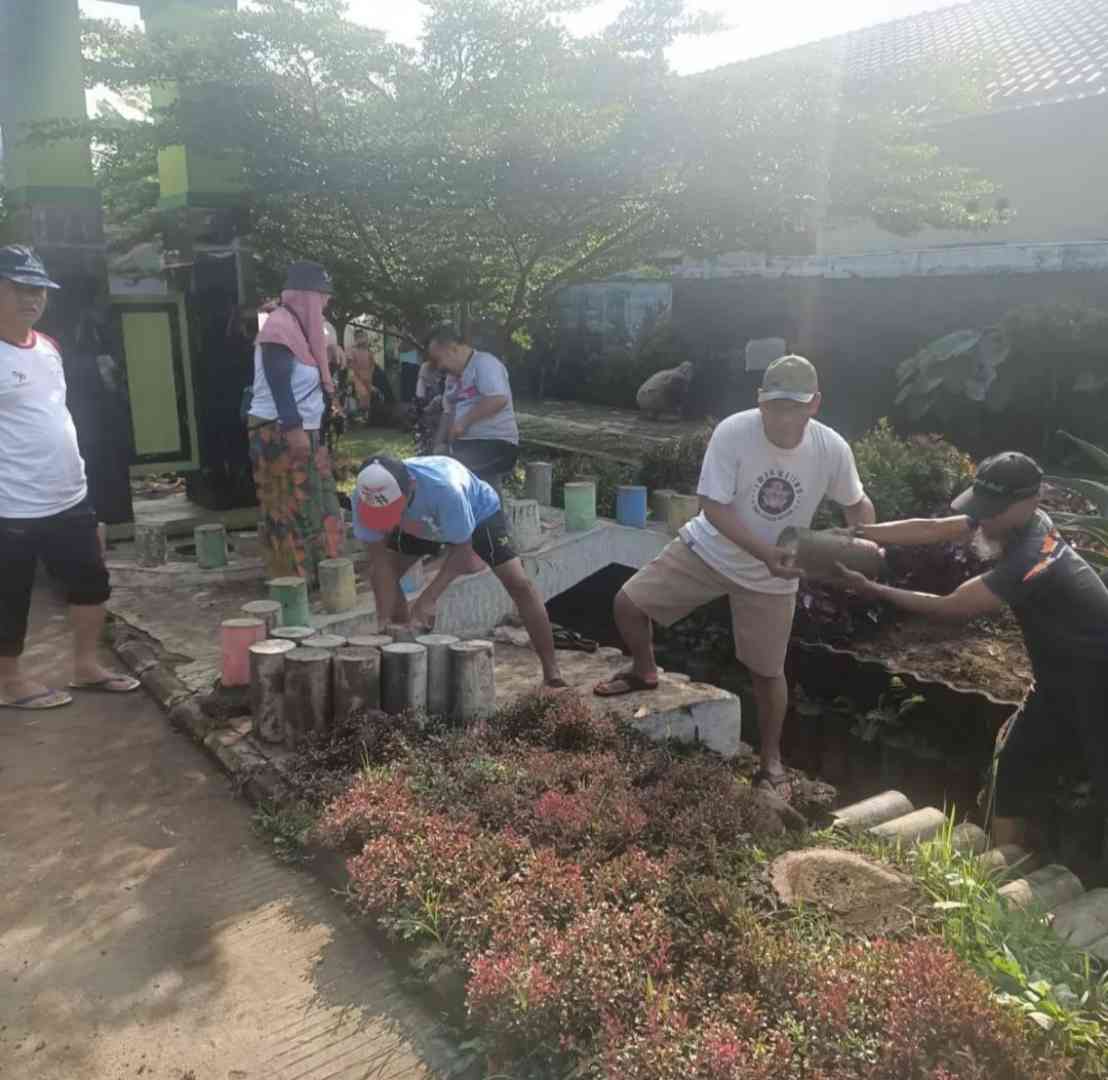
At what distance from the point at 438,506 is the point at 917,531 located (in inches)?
74.9

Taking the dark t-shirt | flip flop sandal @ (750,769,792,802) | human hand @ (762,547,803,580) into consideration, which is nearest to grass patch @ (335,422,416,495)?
flip flop sandal @ (750,769,792,802)

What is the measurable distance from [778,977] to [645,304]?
592 inches

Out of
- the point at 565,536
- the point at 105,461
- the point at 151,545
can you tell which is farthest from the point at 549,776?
the point at 105,461

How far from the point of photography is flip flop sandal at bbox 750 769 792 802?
445 cm

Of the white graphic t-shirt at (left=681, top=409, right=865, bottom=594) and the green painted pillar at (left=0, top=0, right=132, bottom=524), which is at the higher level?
the green painted pillar at (left=0, top=0, right=132, bottom=524)

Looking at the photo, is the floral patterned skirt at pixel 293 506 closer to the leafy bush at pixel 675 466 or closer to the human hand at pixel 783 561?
the human hand at pixel 783 561

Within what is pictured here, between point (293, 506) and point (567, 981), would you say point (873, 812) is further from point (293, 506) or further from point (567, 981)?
point (293, 506)

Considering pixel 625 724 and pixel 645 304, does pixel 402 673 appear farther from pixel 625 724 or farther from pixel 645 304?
pixel 645 304

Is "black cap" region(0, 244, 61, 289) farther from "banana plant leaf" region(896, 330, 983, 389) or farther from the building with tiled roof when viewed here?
"banana plant leaf" region(896, 330, 983, 389)

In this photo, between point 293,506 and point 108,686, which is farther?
point 293,506

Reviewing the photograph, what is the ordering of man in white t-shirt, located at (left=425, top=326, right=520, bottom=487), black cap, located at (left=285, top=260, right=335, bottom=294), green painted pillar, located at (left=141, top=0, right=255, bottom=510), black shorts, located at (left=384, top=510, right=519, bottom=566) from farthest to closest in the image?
green painted pillar, located at (left=141, top=0, right=255, bottom=510) → man in white t-shirt, located at (left=425, top=326, right=520, bottom=487) → black cap, located at (left=285, top=260, right=335, bottom=294) → black shorts, located at (left=384, top=510, right=519, bottom=566)

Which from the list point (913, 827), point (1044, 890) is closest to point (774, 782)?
point (913, 827)

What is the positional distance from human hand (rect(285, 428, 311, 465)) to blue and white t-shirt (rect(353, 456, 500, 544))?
111cm

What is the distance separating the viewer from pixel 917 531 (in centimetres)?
403
